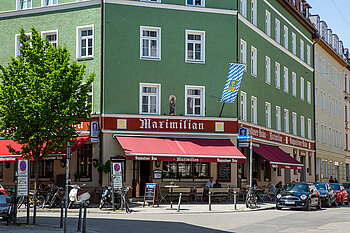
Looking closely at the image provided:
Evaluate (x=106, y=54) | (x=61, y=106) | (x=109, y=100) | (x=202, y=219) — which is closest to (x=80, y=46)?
(x=106, y=54)

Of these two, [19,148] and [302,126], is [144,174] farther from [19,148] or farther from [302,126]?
[302,126]

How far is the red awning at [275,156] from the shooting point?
3511cm

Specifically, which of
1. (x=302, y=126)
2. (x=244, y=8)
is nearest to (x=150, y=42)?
(x=244, y=8)

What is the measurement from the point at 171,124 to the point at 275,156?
363 inches

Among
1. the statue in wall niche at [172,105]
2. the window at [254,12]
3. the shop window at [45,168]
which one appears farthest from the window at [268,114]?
the shop window at [45,168]

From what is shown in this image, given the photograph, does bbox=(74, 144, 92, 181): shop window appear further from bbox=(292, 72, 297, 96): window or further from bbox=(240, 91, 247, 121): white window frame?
bbox=(292, 72, 297, 96): window

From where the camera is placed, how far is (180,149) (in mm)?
30438

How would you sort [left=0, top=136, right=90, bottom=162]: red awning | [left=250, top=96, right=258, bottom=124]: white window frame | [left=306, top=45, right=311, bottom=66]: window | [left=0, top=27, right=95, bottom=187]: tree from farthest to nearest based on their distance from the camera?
[left=306, top=45, right=311, bottom=66]: window < [left=250, top=96, right=258, bottom=124]: white window frame < [left=0, top=136, right=90, bottom=162]: red awning < [left=0, top=27, right=95, bottom=187]: tree

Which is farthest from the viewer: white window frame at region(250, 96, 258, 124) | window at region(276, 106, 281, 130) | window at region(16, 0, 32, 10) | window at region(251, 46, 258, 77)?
window at region(276, 106, 281, 130)

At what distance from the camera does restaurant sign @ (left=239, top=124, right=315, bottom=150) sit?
3641 cm

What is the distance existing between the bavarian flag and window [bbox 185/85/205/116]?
4.22 feet

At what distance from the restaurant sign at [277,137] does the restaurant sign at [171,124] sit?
191cm

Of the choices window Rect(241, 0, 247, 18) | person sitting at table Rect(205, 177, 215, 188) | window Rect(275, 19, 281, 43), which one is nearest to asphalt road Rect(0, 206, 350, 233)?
person sitting at table Rect(205, 177, 215, 188)

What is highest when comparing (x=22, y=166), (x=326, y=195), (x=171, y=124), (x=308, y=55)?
(x=308, y=55)
